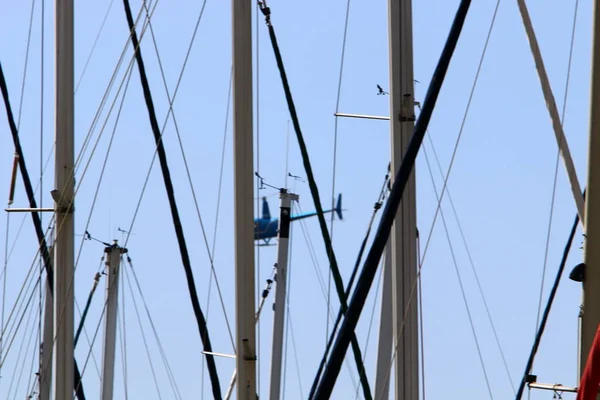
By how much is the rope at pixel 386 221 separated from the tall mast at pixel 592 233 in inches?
95.6

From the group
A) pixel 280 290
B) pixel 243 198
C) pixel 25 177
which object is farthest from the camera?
pixel 280 290

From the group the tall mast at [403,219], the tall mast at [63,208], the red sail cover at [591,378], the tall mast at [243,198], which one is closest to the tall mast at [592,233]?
the red sail cover at [591,378]

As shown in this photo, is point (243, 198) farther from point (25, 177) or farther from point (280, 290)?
point (280, 290)

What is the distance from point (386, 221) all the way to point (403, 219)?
6.78 ft

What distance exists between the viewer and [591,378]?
10.6 metres

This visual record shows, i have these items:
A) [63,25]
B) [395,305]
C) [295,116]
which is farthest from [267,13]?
[395,305]

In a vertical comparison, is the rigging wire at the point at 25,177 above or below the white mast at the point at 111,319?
above

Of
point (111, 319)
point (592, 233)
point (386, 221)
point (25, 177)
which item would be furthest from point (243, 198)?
point (111, 319)

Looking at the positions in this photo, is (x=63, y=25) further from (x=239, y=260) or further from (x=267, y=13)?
(x=239, y=260)

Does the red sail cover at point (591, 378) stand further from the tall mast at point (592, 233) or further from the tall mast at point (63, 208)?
the tall mast at point (63, 208)

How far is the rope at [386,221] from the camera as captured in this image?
1310 cm

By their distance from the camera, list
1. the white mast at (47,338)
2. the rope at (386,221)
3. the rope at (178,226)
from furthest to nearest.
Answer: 1. the rope at (178,226)
2. the white mast at (47,338)
3. the rope at (386,221)

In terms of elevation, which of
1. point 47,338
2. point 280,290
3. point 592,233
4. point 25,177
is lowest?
point 47,338

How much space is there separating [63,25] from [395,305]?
599cm
